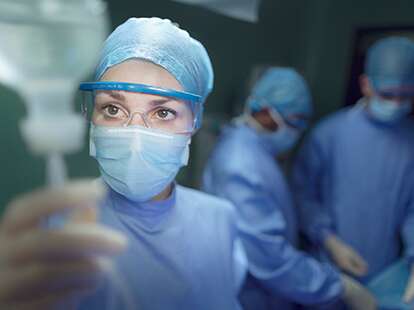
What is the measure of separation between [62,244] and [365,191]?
116cm

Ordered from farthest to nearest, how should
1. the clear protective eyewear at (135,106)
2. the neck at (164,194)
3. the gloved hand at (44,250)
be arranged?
the neck at (164,194)
the clear protective eyewear at (135,106)
the gloved hand at (44,250)

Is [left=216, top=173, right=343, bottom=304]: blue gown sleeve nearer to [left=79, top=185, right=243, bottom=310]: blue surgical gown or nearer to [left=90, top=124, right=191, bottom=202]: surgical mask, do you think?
[left=79, top=185, right=243, bottom=310]: blue surgical gown

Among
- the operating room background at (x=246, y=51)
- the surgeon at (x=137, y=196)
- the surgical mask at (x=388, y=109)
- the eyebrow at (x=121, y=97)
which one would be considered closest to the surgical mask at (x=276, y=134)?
the operating room background at (x=246, y=51)

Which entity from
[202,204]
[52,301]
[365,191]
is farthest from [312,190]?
[52,301]

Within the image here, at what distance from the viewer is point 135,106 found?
50cm

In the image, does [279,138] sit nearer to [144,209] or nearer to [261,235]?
[261,235]

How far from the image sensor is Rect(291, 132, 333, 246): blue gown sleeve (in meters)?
1.30

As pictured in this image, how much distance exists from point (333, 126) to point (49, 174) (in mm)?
1237

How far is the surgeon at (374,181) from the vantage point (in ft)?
4.00

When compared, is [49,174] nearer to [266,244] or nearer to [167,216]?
[167,216]

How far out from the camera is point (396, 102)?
1.23 metres

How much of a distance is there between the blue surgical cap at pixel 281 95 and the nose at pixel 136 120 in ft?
2.50

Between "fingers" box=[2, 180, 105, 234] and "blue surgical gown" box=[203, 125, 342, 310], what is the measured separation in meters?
0.53

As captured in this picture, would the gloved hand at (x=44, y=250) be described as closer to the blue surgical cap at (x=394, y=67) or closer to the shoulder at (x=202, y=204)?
the shoulder at (x=202, y=204)
